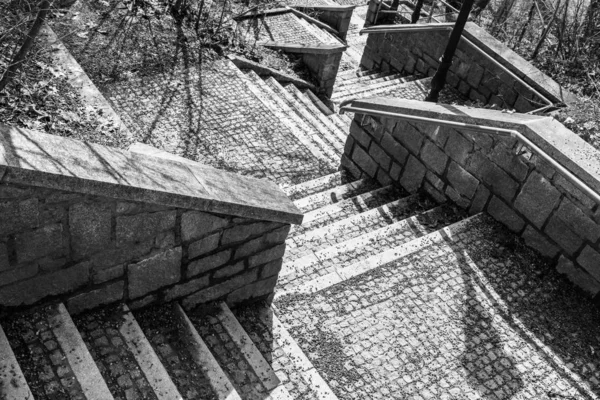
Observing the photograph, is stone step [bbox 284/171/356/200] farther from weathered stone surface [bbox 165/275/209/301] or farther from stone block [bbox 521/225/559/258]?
weathered stone surface [bbox 165/275/209/301]

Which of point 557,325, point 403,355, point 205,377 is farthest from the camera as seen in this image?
point 557,325

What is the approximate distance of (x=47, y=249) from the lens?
12.9ft

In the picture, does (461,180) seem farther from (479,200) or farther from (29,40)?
(29,40)

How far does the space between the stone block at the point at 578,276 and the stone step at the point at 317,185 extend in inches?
115

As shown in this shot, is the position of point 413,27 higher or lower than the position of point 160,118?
higher

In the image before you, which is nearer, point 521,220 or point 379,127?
point 521,220

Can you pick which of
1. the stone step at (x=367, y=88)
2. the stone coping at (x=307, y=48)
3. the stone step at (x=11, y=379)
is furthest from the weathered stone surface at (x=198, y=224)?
the stone step at (x=367, y=88)

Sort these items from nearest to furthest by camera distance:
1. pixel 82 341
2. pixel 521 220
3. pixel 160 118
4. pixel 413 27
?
pixel 82 341 → pixel 521 220 → pixel 160 118 → pixel 413 27

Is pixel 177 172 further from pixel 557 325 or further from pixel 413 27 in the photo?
pixel 413 27

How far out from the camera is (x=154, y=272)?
4.57 m

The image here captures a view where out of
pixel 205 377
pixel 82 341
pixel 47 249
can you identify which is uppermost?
pixel 47 249

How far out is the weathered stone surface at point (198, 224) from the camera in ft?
14.4

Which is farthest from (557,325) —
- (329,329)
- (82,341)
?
(82,341)

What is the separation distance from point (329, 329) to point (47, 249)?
252 centimetres
